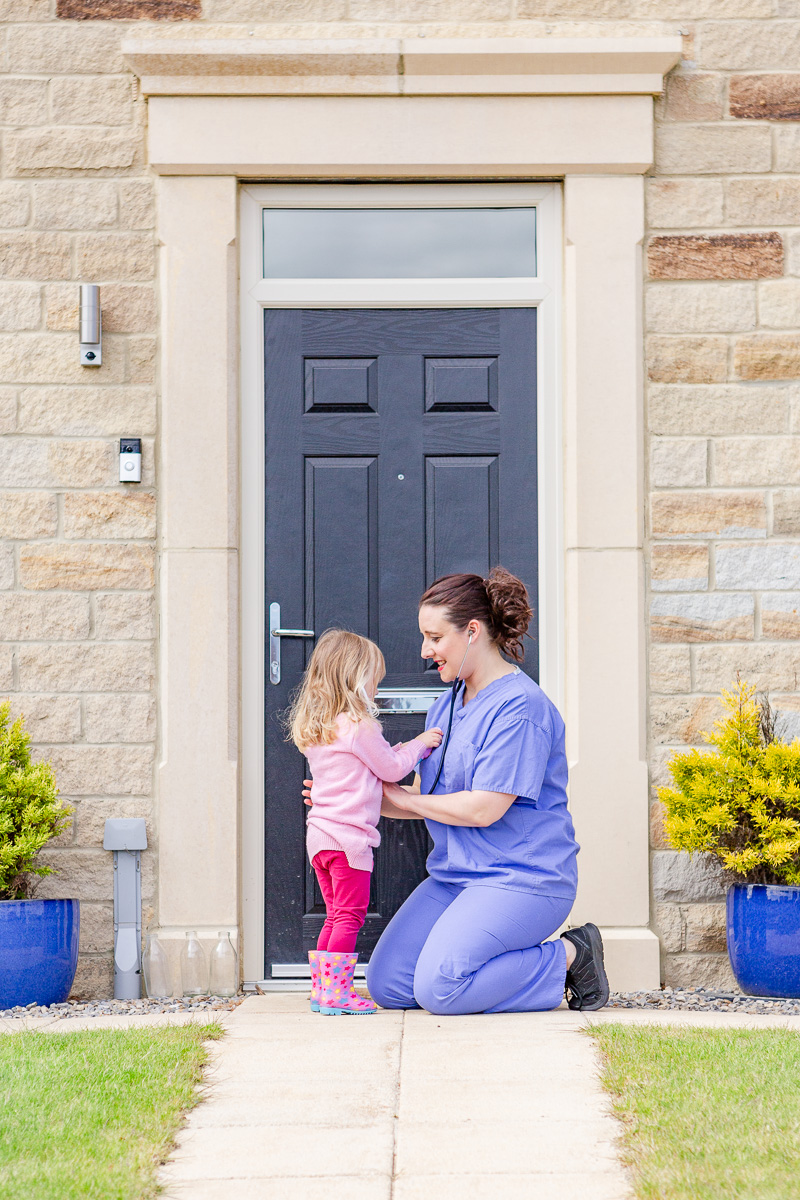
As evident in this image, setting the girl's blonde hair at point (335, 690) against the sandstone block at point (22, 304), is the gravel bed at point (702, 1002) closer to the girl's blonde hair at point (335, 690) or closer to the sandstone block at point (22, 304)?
the girl's blonde hair at point (335, 690)

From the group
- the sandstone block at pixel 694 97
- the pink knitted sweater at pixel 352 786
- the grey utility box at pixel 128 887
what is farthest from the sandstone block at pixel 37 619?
the sandstone block at pixel 694 97

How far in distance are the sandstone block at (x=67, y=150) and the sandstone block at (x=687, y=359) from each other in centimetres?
210

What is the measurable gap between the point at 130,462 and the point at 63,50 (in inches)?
62.8

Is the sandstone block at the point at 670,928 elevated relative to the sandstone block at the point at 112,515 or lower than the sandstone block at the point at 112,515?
lower

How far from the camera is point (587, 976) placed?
383cm

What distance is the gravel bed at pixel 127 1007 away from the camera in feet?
13.0

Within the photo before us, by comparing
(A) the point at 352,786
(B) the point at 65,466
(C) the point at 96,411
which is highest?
(C) the point at 96,411

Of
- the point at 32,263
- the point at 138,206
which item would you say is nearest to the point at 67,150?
the point at 138,206

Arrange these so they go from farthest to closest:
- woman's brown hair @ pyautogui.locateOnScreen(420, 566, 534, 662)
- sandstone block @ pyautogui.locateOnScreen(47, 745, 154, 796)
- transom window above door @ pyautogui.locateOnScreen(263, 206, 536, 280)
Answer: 1. transom window above door @ pyautogui.locateOnScreen(263, 206, 536, 280)
2. sandstone block @ pyautogui.locateOnScreen(47, 745, 154, 796)
3. woman's brown hair @ pyautogui.locateOnScreen(420, 566, 534, 662)

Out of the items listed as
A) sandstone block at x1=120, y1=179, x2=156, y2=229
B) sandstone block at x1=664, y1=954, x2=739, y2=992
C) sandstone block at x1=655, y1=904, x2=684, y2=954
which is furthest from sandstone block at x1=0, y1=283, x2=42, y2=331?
sandstone block at x1=664, y1=954, x2=739, y2=992

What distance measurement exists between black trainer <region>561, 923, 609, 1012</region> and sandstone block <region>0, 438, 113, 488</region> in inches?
93.6

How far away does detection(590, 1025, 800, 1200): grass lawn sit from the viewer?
2.13 m

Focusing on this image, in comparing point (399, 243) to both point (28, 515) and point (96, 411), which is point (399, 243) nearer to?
point (96, 411)

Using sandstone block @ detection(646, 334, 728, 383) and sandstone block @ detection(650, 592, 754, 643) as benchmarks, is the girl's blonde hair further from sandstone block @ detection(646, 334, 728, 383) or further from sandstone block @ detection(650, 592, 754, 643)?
sandstone block @ detection(646, 334, 728, 383)
